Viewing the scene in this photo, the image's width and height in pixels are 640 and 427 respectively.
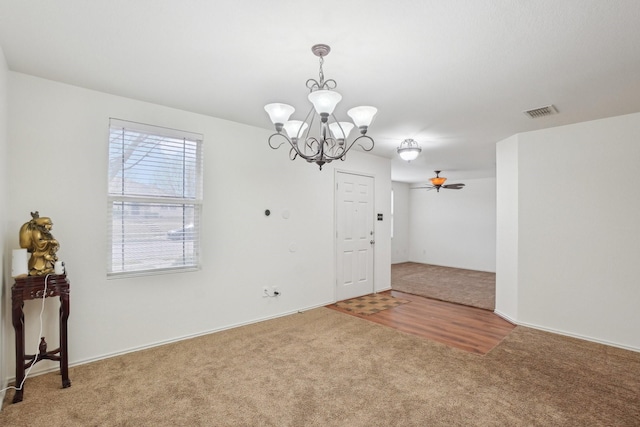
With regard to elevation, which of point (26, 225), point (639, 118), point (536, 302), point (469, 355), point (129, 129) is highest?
point (639, 118)

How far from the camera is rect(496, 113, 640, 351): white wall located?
329 cm

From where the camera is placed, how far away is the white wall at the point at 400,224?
30.0 feet

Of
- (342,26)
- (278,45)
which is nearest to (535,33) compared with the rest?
(342,26)

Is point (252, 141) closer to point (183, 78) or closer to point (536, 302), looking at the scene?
point (183, 78)

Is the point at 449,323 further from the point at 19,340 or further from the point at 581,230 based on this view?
the point at 19,340

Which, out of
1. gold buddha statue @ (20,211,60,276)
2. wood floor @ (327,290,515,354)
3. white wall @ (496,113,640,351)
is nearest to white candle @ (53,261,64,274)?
gold buddha statue @ (20,211,60,276)

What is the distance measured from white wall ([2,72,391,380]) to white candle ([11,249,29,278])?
1.18 feet

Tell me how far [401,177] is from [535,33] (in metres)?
6.41

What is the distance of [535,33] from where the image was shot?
1906mm

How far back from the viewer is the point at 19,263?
2.28 metres

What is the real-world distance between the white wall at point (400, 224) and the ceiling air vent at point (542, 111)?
5782 millimetres

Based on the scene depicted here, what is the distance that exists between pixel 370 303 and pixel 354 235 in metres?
1.12

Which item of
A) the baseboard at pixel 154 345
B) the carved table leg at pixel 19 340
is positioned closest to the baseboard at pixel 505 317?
the baseboard at pixel 154 345

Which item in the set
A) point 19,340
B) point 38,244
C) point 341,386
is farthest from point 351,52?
point 19,340
